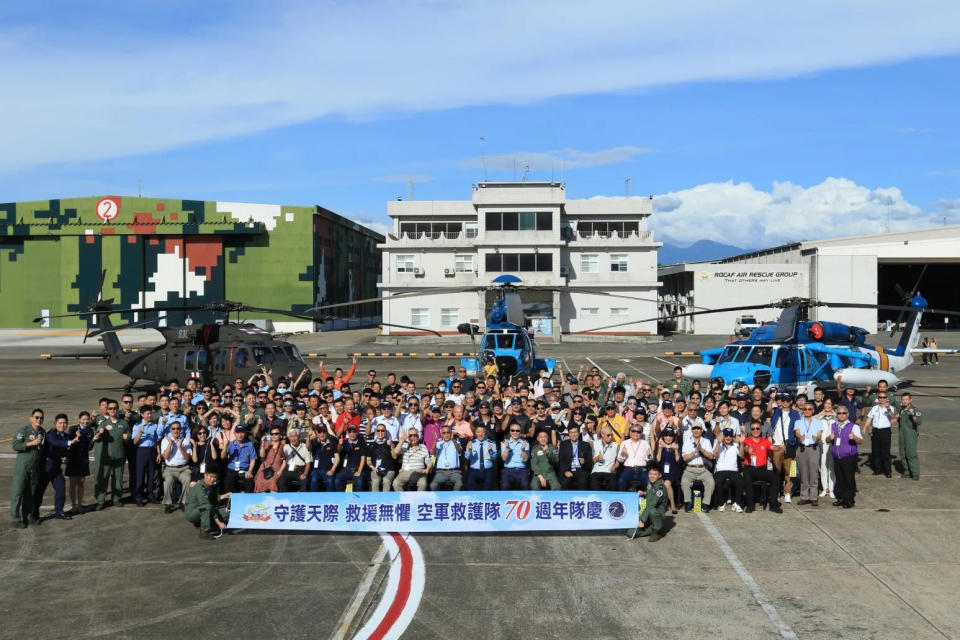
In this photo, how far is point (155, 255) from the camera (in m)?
68.6

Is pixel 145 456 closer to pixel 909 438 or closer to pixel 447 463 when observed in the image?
pixel 447 463

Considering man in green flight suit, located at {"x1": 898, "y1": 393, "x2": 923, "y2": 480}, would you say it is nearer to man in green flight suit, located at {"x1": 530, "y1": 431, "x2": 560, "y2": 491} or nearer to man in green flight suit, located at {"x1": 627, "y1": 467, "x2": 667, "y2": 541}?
man in green flight suit, located at {"x1": 627, "y1": 467, "x2": 667, "y2": 541}

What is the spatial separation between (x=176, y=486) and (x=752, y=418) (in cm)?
914

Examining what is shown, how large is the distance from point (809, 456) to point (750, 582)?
4038mm

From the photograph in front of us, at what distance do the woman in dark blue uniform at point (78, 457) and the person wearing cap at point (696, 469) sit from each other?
9178 mm

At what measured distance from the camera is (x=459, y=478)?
11.7 m

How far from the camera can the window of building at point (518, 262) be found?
58.9m

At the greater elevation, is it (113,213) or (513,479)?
(113,213)

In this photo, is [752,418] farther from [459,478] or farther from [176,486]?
[176,486]

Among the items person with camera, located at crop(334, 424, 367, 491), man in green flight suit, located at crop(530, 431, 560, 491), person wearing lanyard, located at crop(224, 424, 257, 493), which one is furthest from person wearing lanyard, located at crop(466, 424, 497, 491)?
person wearing lanyard, located at crop(224, 424, 257, 493)

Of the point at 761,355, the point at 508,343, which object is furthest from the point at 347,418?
the point at 761,355

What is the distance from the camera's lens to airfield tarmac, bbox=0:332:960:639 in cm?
761

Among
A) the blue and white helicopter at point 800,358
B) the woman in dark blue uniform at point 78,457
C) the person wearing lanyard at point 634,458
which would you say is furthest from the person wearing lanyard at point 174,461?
the blue and white helicopter at point 800,358

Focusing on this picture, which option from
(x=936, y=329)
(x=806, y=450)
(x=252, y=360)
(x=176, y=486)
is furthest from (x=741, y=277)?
(x=176, y=486)
